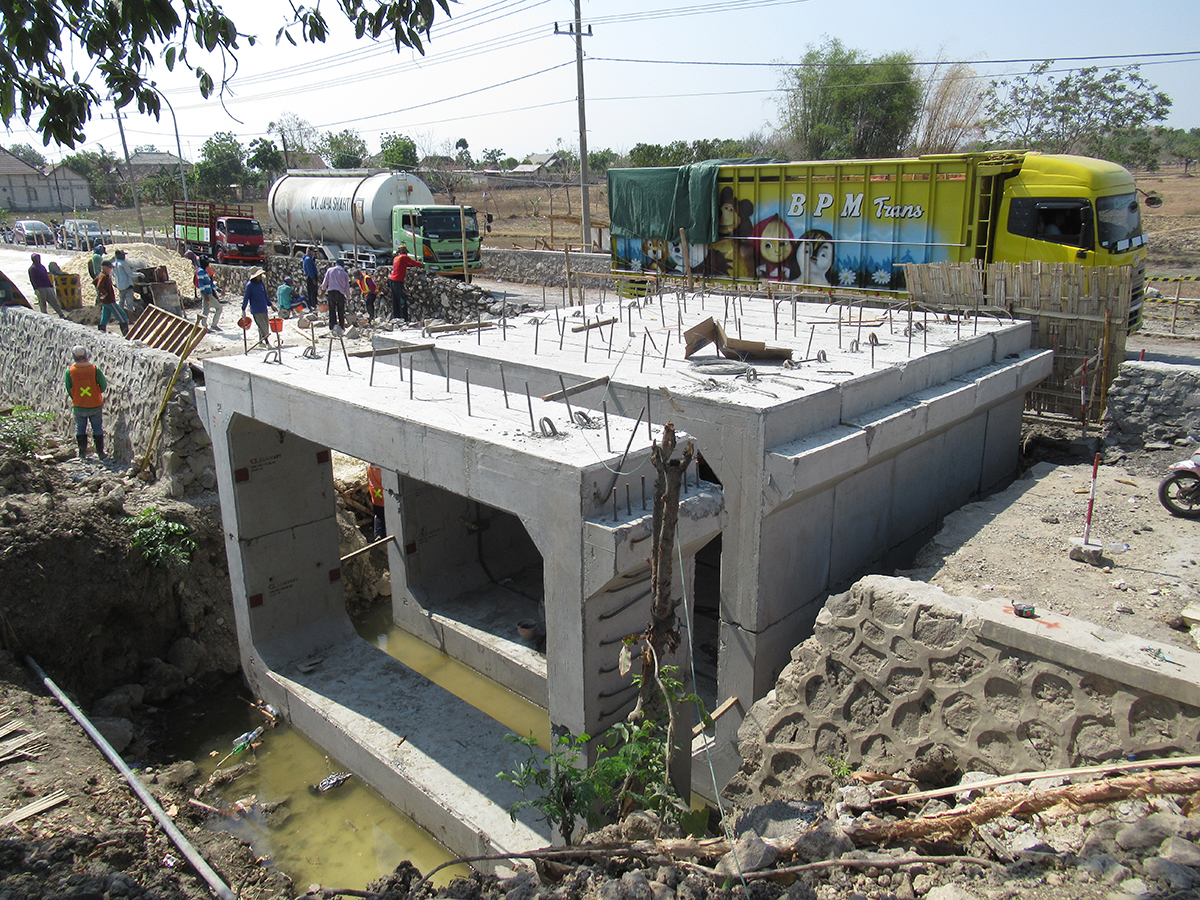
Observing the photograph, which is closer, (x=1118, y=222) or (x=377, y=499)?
(x=377, y=499)

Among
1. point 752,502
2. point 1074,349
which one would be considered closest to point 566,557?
point 752,502

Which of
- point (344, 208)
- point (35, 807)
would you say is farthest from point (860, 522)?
point (344, 208)

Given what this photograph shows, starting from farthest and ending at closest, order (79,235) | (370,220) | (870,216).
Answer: (79,235) < (370,220) < (870,216)

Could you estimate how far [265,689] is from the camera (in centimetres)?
898

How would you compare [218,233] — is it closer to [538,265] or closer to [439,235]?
[439,235]

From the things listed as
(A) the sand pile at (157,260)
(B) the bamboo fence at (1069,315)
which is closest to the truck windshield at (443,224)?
(A) the sand pile at (157,260)

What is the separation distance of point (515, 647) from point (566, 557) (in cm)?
Answer: 449

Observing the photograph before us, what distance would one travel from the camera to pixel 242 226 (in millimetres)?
29234

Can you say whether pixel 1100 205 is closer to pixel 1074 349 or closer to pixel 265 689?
pixel 1074 349

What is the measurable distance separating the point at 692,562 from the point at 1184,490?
17.7ft

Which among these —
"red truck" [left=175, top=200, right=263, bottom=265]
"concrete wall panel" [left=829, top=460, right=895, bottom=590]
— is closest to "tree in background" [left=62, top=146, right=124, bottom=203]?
"red truck" [left=175, top=200, right=263, bottom=265]

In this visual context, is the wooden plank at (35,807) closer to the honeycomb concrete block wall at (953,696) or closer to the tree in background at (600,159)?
the honeycomb concrete block wall at (953,696)

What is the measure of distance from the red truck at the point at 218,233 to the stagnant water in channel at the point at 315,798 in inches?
932

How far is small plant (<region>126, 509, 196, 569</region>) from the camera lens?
938 cm
